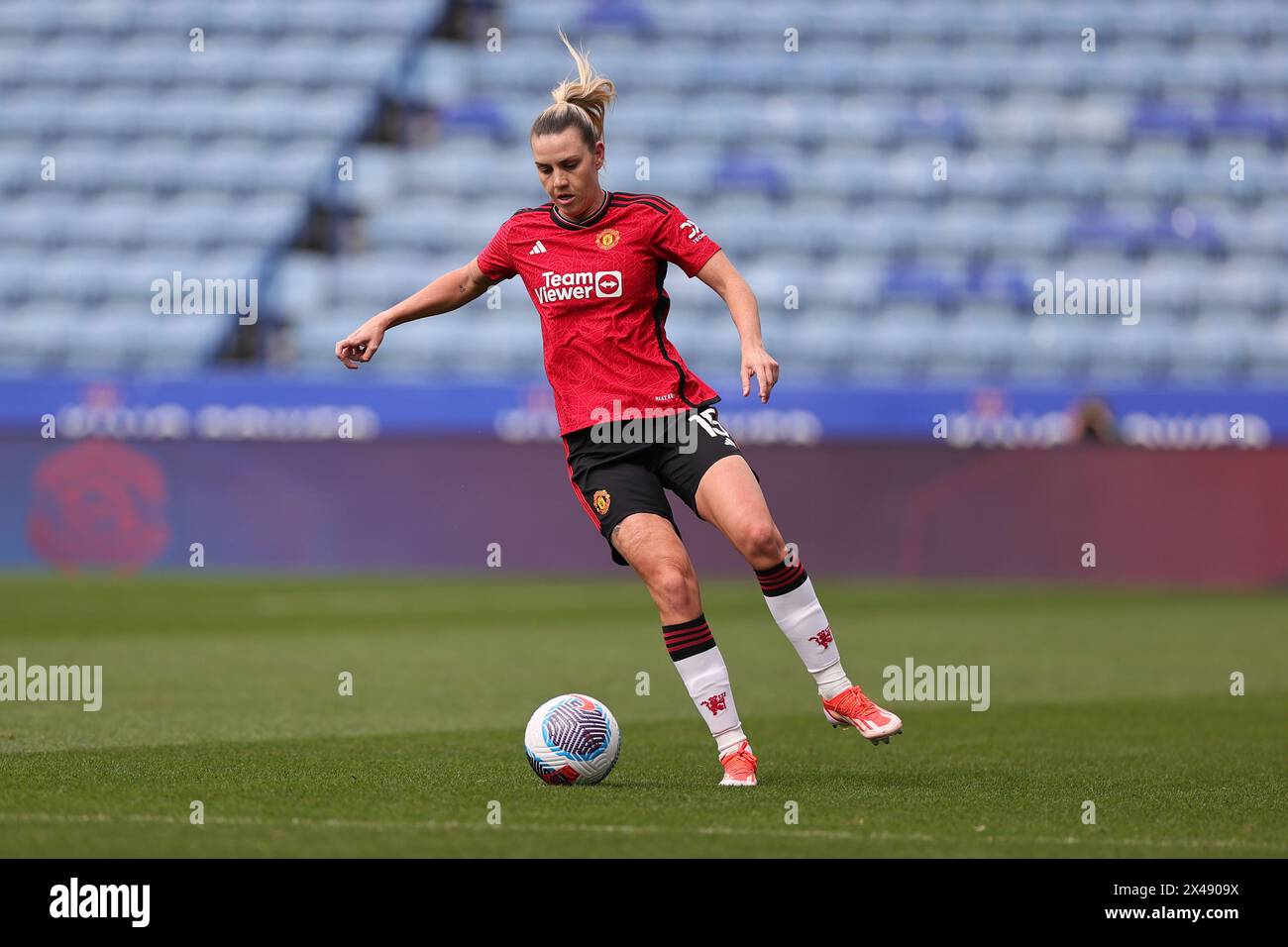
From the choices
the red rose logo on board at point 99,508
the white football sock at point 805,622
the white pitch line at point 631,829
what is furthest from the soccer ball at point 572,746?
the red rose logo on board at point 99,508

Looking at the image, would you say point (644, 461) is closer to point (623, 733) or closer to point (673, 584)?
point (673, 584)

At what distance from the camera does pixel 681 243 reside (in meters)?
6.32

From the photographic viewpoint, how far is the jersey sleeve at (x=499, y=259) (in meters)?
6.54

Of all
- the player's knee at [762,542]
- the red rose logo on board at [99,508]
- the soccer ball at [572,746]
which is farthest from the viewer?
the red rose logo on board at [99,508]

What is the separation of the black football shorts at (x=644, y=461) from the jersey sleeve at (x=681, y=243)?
1.69ft

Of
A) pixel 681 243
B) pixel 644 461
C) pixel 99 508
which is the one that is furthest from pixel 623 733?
pixel 99 508

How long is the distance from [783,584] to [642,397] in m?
0.81

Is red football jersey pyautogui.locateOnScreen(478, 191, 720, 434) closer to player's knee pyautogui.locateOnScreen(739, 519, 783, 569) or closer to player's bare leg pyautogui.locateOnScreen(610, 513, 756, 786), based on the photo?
player's bare leg pyautogui.locateOnScreen(610, 513, 756, 786)

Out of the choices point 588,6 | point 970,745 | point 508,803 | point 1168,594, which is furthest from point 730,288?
point 588,6

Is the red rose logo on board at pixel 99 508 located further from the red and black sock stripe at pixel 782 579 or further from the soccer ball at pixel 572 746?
the red and black sock stripe at pixel 782 579

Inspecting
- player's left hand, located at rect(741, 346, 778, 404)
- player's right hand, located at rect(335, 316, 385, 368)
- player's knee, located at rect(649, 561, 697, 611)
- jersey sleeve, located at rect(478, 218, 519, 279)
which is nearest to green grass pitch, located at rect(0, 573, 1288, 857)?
player's knee, located at rect(649, 561, 697, 611)

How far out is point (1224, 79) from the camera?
24.3 metres

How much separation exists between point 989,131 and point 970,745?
1729cm
